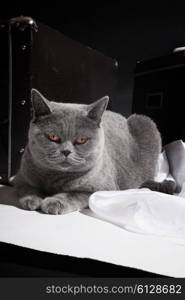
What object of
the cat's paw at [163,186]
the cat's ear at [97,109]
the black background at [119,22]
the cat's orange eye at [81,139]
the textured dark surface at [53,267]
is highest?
the black background at [119,22]

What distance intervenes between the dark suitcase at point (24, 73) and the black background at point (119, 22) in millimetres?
359

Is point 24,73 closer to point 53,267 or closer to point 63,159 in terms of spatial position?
point 63,159

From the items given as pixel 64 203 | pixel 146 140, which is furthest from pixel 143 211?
pixel 146 140

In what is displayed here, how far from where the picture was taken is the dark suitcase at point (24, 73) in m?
0.99

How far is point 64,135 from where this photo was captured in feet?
2.84

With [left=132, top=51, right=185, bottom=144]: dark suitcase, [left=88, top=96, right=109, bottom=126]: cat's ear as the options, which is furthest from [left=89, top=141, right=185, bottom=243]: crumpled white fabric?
[left=132, top=51, right=185, bottom=144]: dark suitcase

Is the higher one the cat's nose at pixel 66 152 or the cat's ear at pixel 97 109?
the cat's ear at pixel 97 109

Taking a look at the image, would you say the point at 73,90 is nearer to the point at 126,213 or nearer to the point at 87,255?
the point at 126,213

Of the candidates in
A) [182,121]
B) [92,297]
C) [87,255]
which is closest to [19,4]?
[182,121]

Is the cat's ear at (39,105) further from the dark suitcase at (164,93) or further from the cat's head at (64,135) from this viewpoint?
the dark suitcase at (164,93)

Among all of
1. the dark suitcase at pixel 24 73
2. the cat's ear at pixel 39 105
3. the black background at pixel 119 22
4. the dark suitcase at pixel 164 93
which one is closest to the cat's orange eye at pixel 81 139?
the cat's ear at pixel 39 105

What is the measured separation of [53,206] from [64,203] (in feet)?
0.11

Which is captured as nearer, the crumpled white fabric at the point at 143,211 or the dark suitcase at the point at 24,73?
the crumpled white fabric at the point at 143,211

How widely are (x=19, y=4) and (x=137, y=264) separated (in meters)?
1.36
